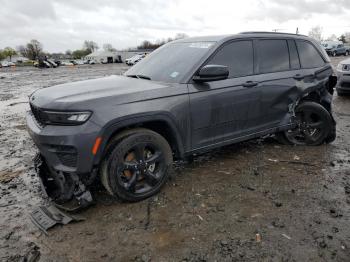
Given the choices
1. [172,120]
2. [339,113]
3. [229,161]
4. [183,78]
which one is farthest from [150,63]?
[339,113]

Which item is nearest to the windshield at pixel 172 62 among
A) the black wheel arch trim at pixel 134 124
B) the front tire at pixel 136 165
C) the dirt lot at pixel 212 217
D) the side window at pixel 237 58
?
the side window at pixel 237 58

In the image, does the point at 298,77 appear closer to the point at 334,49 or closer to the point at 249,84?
the point at 249,84

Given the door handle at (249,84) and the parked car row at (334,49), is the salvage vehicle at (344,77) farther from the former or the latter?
the parked car row at (334,49)

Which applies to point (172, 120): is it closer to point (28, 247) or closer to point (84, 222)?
point (84, 222)

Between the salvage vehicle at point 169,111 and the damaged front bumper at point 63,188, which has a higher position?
Answer: the salvage vehicle at point 169,111

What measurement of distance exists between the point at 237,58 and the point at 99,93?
2032 millimetres

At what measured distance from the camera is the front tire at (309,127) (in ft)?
17.5

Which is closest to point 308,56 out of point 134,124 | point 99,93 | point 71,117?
point 134,124

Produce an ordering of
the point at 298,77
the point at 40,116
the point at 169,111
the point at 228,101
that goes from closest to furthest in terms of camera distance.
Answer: the point at 40,116
the point at 169,111
the point at 228,101
the point at 298,77

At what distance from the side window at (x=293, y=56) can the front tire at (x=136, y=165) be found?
2704mm

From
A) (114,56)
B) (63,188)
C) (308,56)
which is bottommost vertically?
(63,188)

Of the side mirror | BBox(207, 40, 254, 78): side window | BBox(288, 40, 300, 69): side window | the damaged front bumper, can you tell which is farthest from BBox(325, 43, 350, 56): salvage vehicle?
the damaged front bumper

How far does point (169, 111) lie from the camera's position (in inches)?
143

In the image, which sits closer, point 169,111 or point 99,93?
point 99,93
